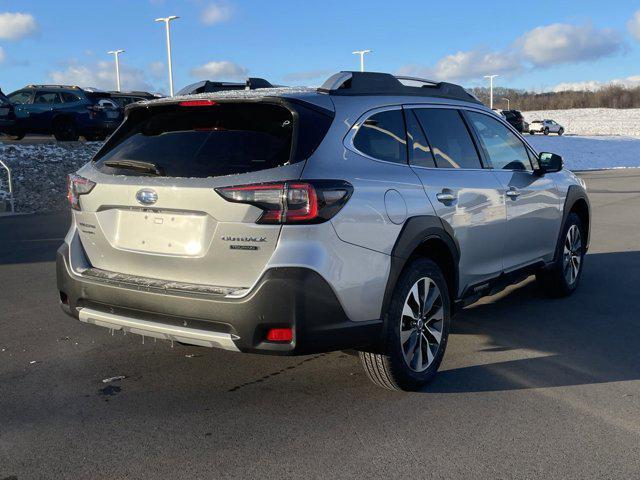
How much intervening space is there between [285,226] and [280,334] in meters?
0.54

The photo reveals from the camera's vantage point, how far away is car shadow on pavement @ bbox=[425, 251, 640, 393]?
439 cm

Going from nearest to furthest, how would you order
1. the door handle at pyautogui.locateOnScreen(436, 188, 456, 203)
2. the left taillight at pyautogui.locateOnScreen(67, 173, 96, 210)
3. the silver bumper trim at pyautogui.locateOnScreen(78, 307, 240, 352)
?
the silver bumper trim at pyautogui.locateOnScreen(78, 307, 240, 352) → the left taillight at pyautogui.locateOnScreen(67, 173, 96, 210) → the door handle at pyautogui.locateOnScreen(436, 188, 456, 203)

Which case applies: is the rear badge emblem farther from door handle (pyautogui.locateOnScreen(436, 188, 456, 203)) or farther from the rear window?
door handle (pyautogui.locateOnScreen(436, 188, 456, 203))

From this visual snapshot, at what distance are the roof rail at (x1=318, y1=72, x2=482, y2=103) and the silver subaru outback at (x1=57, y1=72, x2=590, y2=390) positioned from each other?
13mm

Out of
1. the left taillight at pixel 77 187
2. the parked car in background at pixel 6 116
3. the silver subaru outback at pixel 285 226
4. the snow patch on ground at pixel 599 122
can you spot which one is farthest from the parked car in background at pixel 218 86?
the snow patch on ground at pixel 599 122

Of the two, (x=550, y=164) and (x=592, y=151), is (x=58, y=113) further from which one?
(x=592, y=151)

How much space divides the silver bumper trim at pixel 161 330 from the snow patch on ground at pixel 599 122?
205 ft

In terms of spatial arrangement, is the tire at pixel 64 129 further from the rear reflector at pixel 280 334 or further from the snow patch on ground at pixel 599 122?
the snow patch on ground at pixel 599 122

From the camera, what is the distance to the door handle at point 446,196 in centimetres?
434

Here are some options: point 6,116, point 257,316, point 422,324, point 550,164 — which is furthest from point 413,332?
point 6,116

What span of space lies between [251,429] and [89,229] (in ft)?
4.93

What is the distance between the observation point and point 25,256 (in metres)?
8.68

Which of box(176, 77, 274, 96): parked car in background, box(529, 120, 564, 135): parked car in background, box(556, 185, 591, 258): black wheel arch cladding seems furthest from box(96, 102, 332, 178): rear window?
box(529, 120, 564, 135): parked car in background

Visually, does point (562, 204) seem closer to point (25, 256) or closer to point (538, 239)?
point (538, 239)
